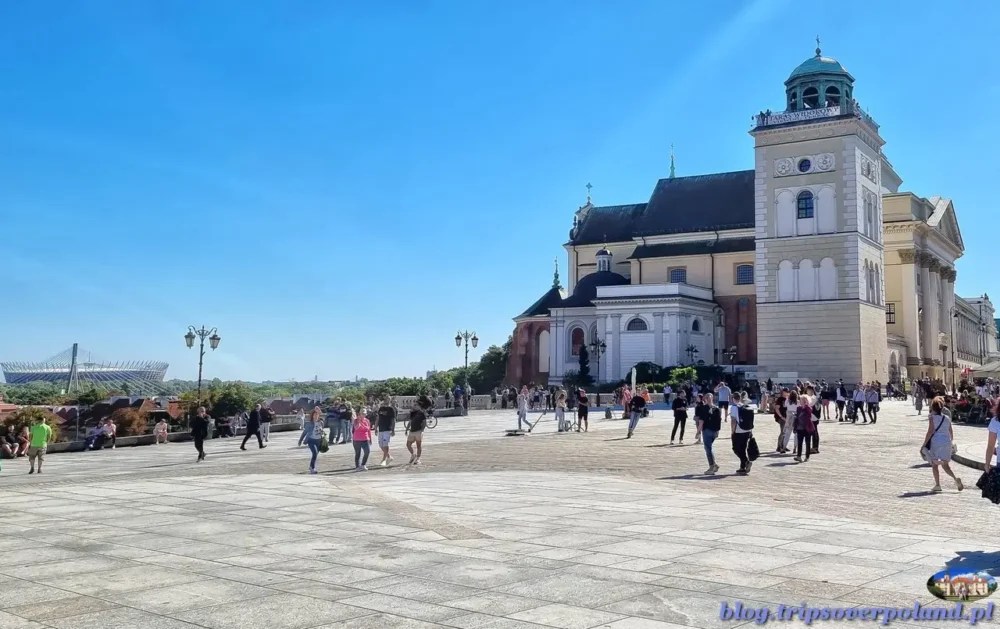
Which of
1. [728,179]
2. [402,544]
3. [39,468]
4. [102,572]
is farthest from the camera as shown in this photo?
[728,179]

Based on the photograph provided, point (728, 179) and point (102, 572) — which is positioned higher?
point (728, 179)

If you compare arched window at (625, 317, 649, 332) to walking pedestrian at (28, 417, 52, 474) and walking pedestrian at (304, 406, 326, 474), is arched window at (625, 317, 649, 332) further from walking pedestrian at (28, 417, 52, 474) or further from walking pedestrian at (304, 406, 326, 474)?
walking pedestrian at (28, 417, 52, 474)

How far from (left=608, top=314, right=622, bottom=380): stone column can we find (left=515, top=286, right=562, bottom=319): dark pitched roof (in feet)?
36.8

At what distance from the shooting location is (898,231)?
71.6 metres

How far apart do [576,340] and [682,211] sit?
53.2 ft

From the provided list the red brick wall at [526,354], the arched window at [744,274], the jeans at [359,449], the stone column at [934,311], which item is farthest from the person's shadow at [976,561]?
the stone column at [934,311]

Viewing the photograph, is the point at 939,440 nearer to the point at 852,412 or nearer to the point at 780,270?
the point at 852,412

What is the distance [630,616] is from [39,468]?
18.1 metres

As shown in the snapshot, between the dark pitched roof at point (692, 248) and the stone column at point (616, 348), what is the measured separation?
1125 cm

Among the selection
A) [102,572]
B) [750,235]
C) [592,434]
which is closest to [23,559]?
[102,572]

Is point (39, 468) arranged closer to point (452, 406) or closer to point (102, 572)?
point (102, 572)

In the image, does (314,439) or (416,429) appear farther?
(416,429)

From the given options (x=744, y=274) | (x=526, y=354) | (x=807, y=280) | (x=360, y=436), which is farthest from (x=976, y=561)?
(x=526, y=354)

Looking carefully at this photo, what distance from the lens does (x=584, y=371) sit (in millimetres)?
68250
